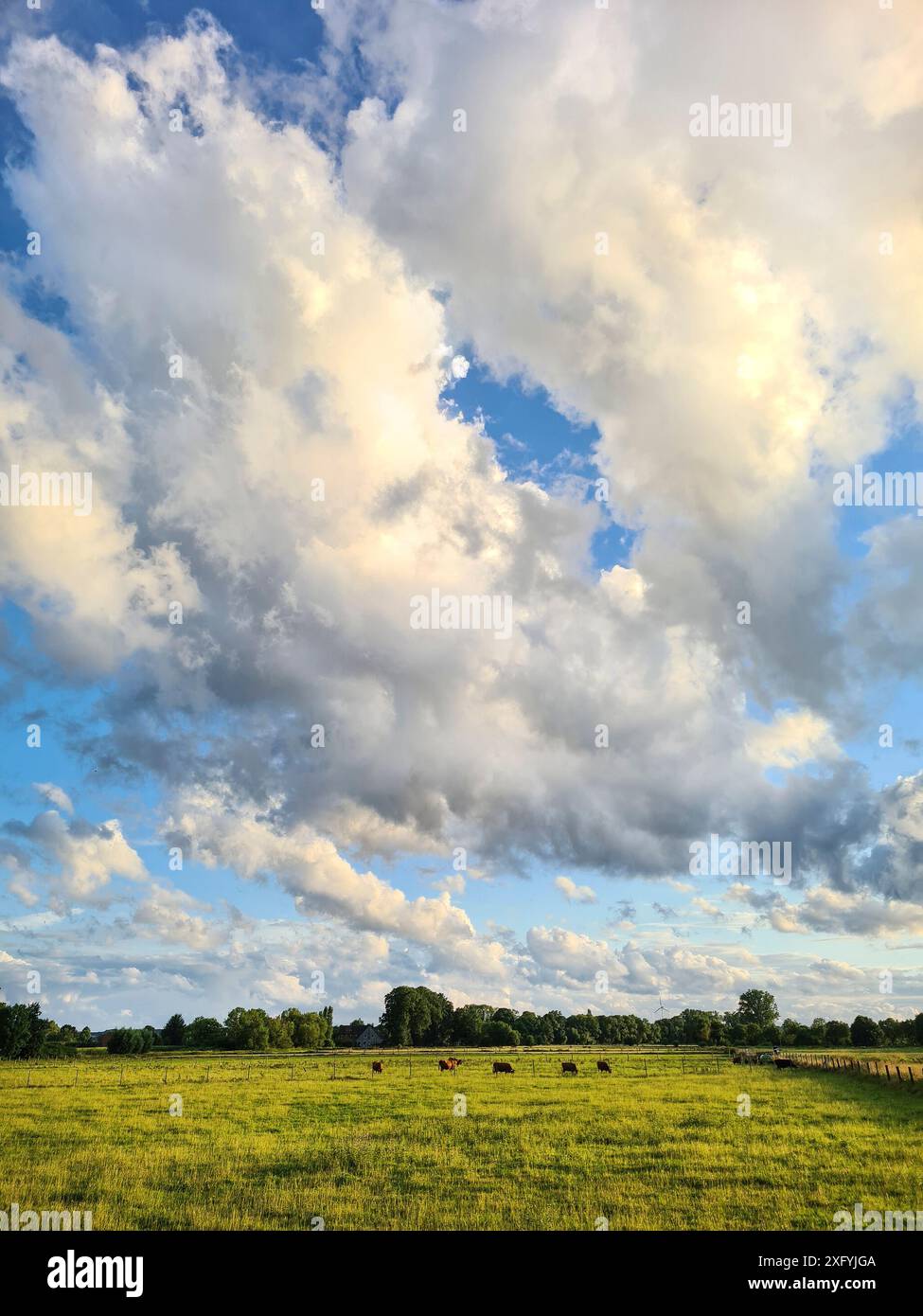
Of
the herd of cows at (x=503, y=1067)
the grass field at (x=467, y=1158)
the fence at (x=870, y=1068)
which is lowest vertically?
the herd of cows at (x=503, y=1067)

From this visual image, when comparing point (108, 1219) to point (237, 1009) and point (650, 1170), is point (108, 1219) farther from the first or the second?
point (237, 1009)

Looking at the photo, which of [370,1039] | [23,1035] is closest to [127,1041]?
[23,1035]

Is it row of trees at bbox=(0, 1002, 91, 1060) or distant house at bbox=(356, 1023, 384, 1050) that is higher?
row of trees at bbox=(0, 1002, 91, 1060)

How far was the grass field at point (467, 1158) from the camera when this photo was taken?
17.9m

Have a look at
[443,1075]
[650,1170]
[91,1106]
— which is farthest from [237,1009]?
[650,1170]

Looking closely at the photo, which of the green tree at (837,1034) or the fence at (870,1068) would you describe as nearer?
the fence at (870,1068)

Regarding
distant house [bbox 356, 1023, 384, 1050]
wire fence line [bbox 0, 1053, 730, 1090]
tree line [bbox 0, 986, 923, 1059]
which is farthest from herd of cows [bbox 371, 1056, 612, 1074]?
distant house [bbox 356, 1023, 384, 1050]

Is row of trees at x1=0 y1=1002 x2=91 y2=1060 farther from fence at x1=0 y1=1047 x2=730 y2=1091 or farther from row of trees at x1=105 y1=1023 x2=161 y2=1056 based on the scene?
fence at x1=0 y1=1047 x2=730 y2=1091

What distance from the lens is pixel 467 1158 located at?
23.8 metres

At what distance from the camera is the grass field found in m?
17.9

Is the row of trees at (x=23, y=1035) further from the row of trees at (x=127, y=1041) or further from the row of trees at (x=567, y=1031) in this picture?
the row of trees at (x=567, y=1031)

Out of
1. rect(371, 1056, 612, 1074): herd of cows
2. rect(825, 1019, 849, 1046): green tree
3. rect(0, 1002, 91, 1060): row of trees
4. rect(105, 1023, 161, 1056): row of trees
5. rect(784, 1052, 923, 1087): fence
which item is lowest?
rect(825, 1019, 849, 1046): green tree

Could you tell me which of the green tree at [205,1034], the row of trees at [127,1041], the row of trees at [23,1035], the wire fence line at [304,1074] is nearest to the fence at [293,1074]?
the wire fence line at [304,1074]
